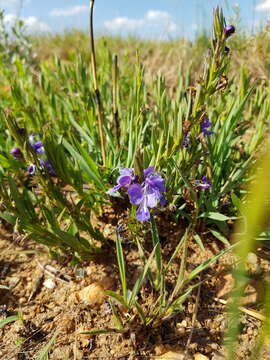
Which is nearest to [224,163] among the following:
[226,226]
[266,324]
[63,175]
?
[226,226]

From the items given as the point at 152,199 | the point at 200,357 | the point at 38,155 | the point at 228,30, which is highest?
the point at 228,30

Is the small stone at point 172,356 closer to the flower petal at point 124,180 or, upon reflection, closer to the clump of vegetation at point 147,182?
the clump of vegetation at point 147,182

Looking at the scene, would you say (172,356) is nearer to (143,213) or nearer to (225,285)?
(225,285)

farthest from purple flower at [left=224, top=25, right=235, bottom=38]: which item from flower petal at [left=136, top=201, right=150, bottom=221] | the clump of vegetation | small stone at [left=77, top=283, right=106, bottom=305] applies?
small stone at [left=77, top=283, right=106, bottom=305]

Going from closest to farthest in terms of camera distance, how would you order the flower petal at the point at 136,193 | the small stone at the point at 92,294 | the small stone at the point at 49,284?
the flower petal at the point at 136,193 → the small stone at the point at 92,294 → the small stone at the point at 49,284

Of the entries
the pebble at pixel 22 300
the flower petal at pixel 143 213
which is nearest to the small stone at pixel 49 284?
the pebble at pixel 22 300


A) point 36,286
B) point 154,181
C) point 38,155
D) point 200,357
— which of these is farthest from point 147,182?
point 38,155

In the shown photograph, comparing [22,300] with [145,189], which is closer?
[145,189]

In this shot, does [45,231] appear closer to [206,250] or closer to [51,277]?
[51,277]
